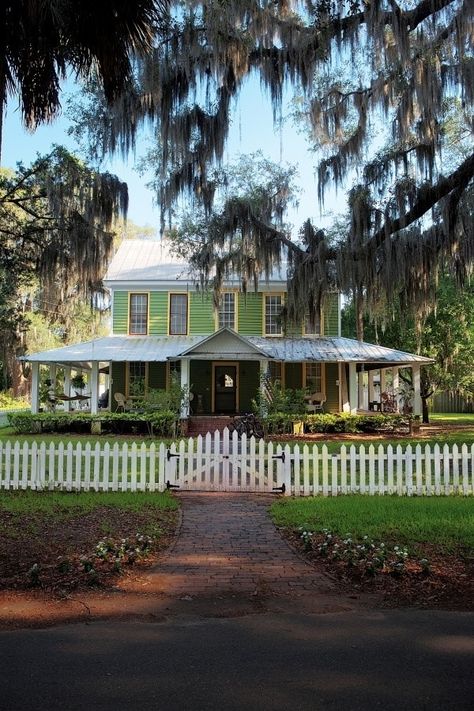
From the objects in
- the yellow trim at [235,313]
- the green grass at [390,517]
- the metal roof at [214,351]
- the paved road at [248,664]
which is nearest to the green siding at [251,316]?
the yellow trim at [235,313]

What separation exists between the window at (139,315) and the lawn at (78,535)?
1551cm

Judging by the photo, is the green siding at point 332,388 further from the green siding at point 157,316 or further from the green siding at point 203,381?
the green siding at point 157,316

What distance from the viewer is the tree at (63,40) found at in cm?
532

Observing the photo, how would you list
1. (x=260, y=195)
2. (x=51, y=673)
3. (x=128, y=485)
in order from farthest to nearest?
(x=260, y=195)
(x=128, y=485)
(x=51, y=673)

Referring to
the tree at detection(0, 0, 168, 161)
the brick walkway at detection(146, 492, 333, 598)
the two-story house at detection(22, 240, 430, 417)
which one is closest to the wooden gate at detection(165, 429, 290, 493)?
the brick walkway at detection(146, 492, 333, 598)

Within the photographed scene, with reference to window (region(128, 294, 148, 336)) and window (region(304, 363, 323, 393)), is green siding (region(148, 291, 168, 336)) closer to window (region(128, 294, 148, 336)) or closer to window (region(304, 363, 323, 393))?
window (region(128, 294, 148, 336))

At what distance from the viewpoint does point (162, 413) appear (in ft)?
62.5

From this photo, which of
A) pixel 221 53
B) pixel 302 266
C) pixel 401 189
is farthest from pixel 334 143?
pixel 221 53

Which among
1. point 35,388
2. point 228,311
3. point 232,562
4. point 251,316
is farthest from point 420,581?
point 228,311

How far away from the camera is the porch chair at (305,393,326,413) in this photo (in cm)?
2227

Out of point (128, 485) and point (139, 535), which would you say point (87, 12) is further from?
point (128, 485)

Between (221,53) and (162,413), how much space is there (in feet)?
38.2

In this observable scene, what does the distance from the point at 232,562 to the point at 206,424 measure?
48.1 feet

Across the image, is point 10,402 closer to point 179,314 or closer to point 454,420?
point 179,314
